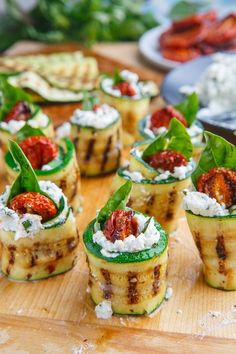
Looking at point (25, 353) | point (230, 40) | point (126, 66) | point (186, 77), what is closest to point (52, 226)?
point (25, 353)

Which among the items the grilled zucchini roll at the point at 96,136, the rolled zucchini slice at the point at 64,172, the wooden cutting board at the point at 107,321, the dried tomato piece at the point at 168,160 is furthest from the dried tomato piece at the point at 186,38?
the wooden cutting board at the point at 107,321

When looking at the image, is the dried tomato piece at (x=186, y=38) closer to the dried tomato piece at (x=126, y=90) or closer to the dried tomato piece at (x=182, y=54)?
the dried tomato piece at (x=182, y=54)

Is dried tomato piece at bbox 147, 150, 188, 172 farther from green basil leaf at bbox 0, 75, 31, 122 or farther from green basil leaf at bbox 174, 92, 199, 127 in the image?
green basil leaf at bbox 0, 75, 31, 122

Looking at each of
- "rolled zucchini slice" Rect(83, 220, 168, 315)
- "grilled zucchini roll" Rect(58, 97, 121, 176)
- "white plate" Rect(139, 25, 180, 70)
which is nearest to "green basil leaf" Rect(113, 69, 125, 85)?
"grilled zucchini roll" Rect(58, 97, 121, 176)

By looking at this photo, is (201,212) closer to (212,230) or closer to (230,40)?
(212,230)

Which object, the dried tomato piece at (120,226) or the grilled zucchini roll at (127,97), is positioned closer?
the dried tomato piece at (120,226)

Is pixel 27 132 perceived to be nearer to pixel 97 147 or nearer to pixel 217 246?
pixel 97 147
